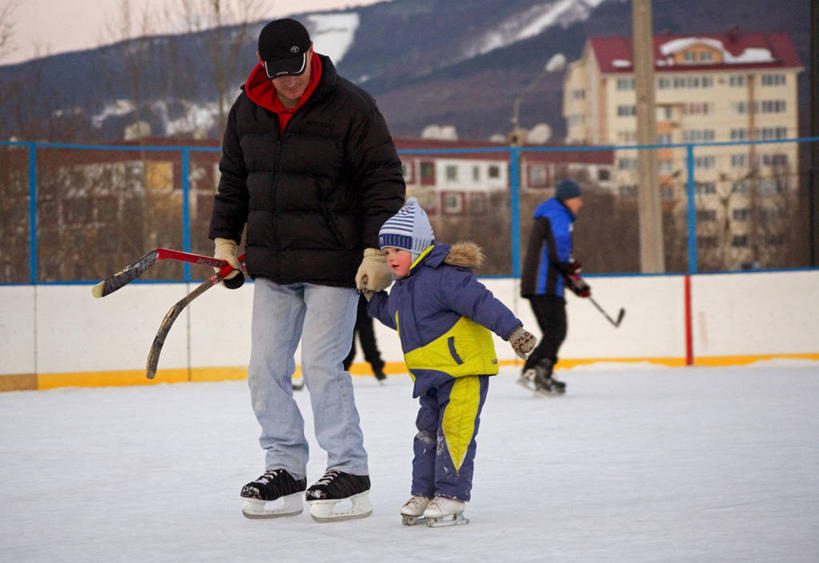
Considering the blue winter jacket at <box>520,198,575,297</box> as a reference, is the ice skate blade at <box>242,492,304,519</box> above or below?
below

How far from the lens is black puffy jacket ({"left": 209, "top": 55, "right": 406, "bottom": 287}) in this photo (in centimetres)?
401

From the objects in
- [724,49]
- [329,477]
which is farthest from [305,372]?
[724,49]

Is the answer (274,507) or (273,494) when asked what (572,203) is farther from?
(273,494)

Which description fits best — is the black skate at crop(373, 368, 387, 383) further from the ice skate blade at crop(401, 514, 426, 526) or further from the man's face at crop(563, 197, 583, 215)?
the ice skate blade at crop(401, 514, 426, 526)

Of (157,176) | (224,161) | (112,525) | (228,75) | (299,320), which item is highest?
(228,75)

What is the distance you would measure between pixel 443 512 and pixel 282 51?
1.48 meters

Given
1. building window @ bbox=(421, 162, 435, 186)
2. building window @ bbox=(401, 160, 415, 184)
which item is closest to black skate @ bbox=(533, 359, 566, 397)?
building window @ bbox=(401, 160, 415, 184)

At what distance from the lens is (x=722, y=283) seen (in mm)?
11086

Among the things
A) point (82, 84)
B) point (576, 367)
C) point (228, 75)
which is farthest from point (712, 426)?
point (82, 84)

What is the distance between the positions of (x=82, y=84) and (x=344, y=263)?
17.4 m

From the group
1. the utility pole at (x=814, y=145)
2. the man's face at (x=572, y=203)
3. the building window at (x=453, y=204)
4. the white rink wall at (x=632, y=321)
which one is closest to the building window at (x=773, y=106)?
the building window at (x=453, y=204)

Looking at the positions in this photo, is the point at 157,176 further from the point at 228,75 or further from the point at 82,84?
the point at 82,84

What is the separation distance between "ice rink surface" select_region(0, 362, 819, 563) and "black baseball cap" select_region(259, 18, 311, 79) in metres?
1.40

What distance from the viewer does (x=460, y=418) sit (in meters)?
3.88
